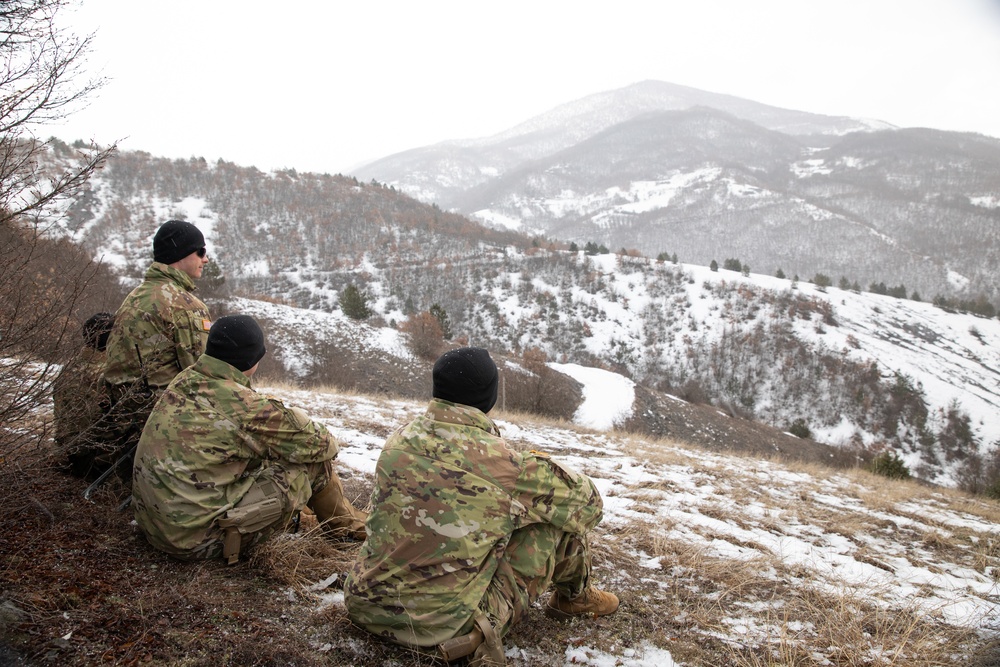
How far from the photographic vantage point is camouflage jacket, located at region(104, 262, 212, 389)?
3.04m

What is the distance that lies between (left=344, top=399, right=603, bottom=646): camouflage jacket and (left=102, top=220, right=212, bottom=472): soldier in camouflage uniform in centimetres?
192

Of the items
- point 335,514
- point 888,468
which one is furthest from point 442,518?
point 888,468

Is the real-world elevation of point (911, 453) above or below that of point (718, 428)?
below

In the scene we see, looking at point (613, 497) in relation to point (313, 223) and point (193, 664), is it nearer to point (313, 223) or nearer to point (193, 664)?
point (193, 664)

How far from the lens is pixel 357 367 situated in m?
20.4

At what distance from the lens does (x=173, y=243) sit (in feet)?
10.8

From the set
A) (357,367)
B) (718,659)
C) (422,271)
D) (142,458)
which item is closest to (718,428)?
(357,367)

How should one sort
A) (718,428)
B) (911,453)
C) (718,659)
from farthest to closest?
(911,453)
(718,428)
(718,659)

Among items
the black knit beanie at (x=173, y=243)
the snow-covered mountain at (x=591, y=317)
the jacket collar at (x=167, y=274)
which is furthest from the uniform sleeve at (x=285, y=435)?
the snow-covered mountain at (x=591, y=317)

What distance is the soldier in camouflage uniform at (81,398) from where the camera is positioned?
2619 mm

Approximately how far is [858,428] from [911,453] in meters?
3.24

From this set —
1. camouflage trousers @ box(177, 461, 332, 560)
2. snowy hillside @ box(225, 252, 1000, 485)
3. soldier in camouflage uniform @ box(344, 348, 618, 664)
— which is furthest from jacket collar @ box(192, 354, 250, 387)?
snowy hillside @ box(225, 252, 1000, 485)

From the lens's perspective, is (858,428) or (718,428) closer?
(718,428)

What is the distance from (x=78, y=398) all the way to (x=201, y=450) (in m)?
1.06
